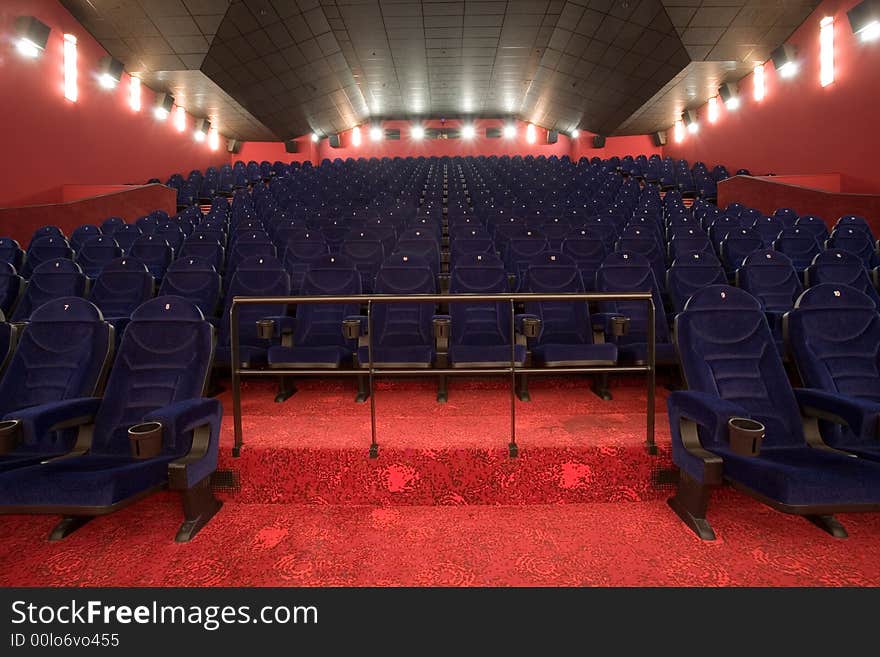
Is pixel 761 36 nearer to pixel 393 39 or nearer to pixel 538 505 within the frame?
pixel 393 39

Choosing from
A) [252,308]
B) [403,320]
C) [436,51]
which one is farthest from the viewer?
[436,51]

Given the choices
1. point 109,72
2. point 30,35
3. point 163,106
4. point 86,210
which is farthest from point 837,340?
point 163,106

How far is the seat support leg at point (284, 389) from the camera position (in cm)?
289

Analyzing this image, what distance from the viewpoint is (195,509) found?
1.91m

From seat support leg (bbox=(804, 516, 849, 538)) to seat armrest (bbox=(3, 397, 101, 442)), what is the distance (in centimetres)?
282

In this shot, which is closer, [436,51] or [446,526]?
[446,526]

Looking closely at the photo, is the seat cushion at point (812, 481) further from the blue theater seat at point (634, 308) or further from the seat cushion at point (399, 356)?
the seat cushion at point (399, 356)

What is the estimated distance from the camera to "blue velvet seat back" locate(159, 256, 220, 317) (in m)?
3.47

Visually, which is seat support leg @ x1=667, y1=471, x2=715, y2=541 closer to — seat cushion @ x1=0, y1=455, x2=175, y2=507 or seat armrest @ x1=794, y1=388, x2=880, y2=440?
seat armrest @ x1=794, y1=388, x2=880, y2=440

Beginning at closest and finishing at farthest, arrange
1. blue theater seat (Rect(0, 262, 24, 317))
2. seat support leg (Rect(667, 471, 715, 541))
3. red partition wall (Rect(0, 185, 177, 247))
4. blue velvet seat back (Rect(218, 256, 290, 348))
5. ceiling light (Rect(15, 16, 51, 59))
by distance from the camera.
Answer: seat support leg (Rect(667, 471, 715, 541)), blue velvet seat back (Rect(218, 256, 290, 348)), blue theater seat (Rect(0, 262, 24, 317)), red partition wall (Rect(0, 185, 177, 247)), ceiling light (Rect(15, 16, 51, 59))

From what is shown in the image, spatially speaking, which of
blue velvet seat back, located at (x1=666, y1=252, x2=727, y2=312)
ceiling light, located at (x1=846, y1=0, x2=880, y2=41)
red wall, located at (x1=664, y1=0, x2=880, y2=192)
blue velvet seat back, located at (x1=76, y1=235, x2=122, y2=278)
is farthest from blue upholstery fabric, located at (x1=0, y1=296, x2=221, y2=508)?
ceiling light, located at (x1=846, y1=0, x2=880, y2=41)

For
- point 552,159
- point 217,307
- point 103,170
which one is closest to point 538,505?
point 217,307

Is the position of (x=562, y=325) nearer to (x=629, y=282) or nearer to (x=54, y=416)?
(x=629, y=282)

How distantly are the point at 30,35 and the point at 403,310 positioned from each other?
801 centimetres
